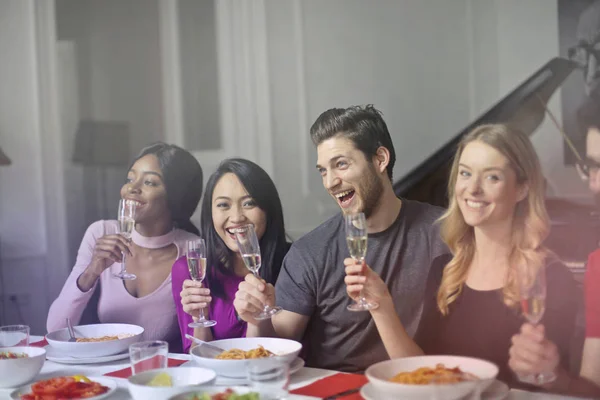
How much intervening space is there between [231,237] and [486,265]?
3.47ft

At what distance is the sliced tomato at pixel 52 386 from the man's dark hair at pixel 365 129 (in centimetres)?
118

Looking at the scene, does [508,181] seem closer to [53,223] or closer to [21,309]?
[53,223]

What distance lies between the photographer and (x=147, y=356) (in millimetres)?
1878

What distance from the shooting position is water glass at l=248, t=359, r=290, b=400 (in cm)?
158

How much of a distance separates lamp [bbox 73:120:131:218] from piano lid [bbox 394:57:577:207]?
1.57 m

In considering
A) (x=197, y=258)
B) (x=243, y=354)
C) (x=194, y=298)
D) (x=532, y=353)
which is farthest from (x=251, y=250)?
(x=532, y=353)

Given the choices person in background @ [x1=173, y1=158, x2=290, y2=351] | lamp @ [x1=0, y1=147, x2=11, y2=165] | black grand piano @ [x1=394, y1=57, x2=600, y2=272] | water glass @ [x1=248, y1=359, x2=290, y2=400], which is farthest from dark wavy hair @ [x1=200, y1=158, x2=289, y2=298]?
lamp @ [x1=0, y1=147, x2=11, y2=165]

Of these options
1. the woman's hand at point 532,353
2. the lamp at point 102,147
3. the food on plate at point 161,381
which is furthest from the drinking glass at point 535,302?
the lamp at point 102,147

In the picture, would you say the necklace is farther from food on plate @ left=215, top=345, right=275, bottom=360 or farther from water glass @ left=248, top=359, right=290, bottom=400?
water glass @ left=248, top=359, right=290, bottom=400

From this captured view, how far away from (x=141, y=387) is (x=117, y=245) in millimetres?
1528

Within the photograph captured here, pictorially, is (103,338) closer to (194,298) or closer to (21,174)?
(194,298)

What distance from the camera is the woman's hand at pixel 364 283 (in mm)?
2088

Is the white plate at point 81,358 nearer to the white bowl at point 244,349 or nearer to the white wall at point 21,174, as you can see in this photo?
the white bowl at point 244,349

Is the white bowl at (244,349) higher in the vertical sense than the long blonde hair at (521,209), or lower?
lower
